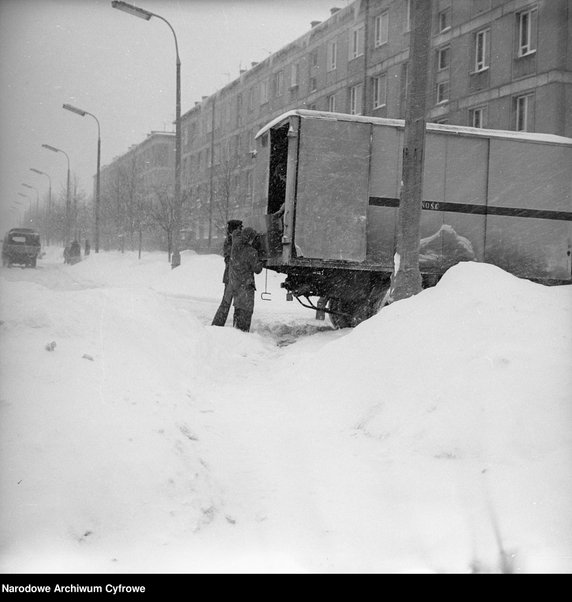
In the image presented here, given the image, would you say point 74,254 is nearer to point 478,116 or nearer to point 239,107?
→ point 239,107

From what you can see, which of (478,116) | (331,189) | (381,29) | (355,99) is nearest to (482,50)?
(478,116)

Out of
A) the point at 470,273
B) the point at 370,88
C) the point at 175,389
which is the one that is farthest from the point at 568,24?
the point at 175,389

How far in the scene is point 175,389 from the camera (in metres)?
5.74

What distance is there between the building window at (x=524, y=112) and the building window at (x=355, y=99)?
8.74m

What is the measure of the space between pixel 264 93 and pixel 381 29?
29.5 ft

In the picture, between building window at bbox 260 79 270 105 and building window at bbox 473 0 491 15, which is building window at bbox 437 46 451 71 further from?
building window at bbox 260 79 270 105

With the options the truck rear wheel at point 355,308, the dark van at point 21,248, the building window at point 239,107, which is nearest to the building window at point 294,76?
the building window at point 239,107

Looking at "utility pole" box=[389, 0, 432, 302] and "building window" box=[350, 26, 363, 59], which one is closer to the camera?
"utility pole" box=[389, 0, 432, 302]

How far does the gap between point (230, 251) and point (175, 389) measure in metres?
4.80

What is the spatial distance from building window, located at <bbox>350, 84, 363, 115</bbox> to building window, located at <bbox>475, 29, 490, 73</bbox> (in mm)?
6656

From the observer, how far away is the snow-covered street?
3.05 m

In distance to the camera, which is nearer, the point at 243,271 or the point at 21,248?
the point at 243,271

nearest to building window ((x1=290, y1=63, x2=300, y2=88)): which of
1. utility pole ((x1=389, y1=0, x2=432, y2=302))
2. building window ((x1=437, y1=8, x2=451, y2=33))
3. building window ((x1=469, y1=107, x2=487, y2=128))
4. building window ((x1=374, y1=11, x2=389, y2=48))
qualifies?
building window ((x1=374, y1=11, x2=389, y2=48))

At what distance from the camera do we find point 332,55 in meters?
31.4
